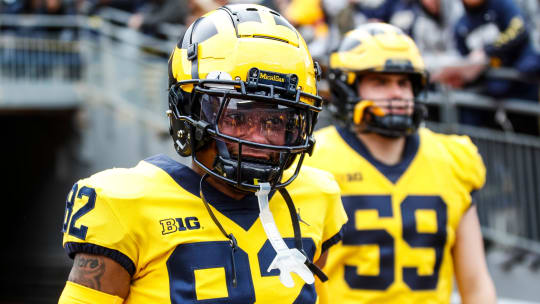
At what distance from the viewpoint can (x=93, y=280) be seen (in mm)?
2031

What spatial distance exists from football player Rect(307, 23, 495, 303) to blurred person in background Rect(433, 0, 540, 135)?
1.98 meters

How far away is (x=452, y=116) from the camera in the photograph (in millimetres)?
5719

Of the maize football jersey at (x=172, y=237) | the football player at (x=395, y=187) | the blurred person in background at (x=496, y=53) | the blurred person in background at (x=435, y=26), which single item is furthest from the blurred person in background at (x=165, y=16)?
the maize football jersey at (x=172, y=237)

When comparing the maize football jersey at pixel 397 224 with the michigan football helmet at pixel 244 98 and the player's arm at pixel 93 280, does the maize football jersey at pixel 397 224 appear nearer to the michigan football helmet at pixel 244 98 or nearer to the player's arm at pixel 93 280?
the michigan football helmet at pixel 244 98

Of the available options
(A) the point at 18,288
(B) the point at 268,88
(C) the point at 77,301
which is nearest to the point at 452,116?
(B) the point at 268,88

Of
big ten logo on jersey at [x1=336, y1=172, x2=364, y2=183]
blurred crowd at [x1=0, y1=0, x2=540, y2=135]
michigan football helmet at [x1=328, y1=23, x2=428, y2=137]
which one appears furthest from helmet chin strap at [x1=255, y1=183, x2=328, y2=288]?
blurred crowd at [x1=0, y1=0, x2=540, y2=135]

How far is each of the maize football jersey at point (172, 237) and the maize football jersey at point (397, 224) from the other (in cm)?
96

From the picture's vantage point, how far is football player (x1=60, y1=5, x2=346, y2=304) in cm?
205

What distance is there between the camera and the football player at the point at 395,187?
3.20 meters

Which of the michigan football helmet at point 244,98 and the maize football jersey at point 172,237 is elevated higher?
the michigan football helmet at point 244,98

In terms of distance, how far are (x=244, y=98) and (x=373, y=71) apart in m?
1.38

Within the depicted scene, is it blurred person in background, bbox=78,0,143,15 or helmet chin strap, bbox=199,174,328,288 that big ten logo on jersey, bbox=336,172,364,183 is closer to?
helmet chin strap, bbox=199,174,328,288

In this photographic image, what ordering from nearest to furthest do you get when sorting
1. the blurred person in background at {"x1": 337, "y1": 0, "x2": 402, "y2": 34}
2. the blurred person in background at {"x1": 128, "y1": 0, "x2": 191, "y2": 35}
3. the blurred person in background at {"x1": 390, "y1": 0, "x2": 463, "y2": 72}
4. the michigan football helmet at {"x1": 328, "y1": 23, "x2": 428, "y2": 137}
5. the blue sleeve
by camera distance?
the michigan football helmet at {"x1": 328, "y1": 23, "x2": 428, "y2": 137} < the blue sleeve < the blurred person in background at {"x1": 390, "y1": 0, "x2": 463, "y2": 72} < the blurred person in background at {"x1": 337, "y1": 0, "x2": 402, "y2": 34} < the blurred person in background at {"x1": 128, "y1": 0, "x2": 191, "y2": 35}

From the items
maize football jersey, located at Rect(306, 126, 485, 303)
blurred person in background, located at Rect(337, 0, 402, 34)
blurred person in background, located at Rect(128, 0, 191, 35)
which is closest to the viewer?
maize football jersey, located at Rect(306, 126, 485, 303)
